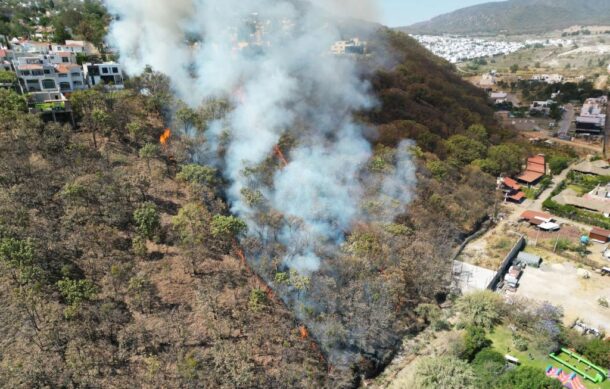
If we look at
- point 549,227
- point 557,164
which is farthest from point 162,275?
point 557,164

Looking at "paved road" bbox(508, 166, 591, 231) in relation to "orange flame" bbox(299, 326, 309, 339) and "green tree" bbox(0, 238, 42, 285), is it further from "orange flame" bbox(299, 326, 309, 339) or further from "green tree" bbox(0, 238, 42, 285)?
"green tree" bbox(0, 238, 42, 285)

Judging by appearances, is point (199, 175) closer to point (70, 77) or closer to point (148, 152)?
point (148, 152)

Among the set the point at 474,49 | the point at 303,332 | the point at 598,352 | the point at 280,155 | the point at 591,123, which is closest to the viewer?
the point at 598,352

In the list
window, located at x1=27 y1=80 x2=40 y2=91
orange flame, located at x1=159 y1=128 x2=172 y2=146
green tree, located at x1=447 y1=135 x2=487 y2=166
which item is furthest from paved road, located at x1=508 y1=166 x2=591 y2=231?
window, located at x1=27 y1=80 x2=40 y2=91

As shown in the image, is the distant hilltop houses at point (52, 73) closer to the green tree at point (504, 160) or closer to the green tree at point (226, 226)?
the green tree at point (226, 226)

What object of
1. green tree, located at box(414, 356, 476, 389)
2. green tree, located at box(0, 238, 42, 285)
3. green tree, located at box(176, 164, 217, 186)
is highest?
green tree, located at box(176, 164, 217, 186)

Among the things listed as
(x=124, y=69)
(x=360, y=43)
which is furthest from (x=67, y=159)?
(x=360, y=43)

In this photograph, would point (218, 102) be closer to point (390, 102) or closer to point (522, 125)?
point (390, 102)
